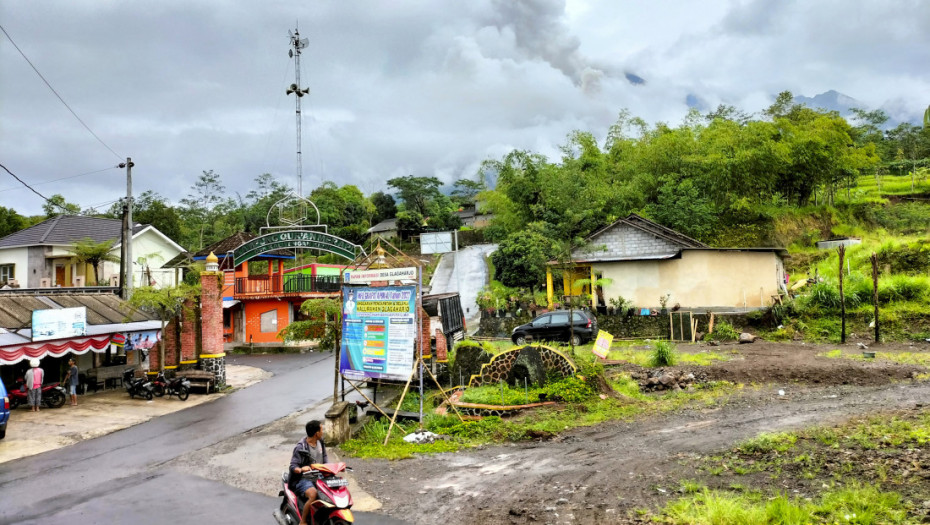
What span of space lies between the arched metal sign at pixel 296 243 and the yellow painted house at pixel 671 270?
11.1 metres

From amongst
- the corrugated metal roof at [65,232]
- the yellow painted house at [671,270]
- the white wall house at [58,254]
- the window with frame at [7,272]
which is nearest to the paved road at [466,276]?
the yellow painted house at [671,270]

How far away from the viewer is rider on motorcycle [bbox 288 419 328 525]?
19.9ft

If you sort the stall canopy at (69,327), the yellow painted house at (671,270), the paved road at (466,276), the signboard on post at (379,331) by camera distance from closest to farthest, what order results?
the signboard on post at (379,331)
the stall canopy at (69,327)
the yellow painted house at (671,270)
the paved road at (466,276)

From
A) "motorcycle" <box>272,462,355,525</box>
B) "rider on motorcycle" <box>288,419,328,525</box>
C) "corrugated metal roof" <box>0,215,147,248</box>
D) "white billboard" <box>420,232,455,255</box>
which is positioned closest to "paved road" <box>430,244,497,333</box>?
"white billboard" <box>420,232,455,255</box>

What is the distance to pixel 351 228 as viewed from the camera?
Answer: 179ft

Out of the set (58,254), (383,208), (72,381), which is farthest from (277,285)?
(383,208)

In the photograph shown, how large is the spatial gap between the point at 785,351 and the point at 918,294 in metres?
7.47

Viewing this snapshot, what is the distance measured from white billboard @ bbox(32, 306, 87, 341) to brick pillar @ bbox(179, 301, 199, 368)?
284 cm

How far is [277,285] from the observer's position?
3189cm

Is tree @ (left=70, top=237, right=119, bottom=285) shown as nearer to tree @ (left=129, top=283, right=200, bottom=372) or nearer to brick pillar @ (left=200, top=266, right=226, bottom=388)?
tree @ (left=129, top=283, right=200, bottom=372)

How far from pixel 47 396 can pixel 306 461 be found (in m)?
13.6

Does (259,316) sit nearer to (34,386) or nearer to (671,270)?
(34,386)

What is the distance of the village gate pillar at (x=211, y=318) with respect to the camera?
18.5 m

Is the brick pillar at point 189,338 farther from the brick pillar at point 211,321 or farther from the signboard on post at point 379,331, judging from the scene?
the signboard on post at point 379,331
